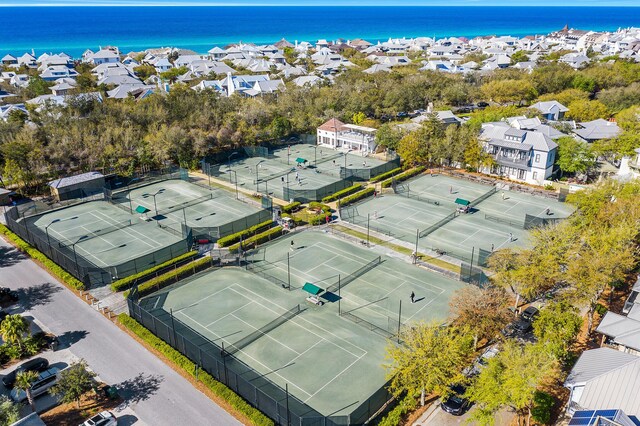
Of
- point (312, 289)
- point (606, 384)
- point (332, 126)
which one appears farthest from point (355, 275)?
point (332, 126)

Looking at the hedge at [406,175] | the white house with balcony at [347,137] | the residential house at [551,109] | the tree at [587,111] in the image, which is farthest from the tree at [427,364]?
the tree at [587,111]

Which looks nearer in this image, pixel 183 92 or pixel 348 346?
pixel 348 346

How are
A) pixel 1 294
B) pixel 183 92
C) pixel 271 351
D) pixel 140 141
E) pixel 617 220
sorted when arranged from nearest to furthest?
pixel 271 351, pixel 1 294, pixel 617 220, pixel 140 141, pixel 183 92

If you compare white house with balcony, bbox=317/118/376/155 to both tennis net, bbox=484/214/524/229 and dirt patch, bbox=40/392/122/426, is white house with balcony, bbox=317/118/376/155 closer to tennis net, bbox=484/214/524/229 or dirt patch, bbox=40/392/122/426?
tennis net, bbox=484/214/524/229

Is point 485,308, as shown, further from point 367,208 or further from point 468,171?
point 468,171

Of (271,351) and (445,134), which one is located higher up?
(445,134)

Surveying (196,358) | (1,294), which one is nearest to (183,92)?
(1,294)

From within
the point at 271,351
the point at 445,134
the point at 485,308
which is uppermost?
the point at 445,134
